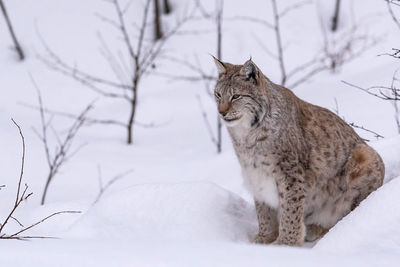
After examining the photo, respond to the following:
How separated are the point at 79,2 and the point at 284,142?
9165 mm

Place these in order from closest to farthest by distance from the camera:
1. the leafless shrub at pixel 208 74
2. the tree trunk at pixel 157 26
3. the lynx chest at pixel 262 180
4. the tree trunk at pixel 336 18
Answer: the lynx chest at pixel 262 180
the leafless shrub at pixel 208 74
the tree trunk at pixel 157 26
the tree trunk at pixel 336 18

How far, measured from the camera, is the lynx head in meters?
3.66

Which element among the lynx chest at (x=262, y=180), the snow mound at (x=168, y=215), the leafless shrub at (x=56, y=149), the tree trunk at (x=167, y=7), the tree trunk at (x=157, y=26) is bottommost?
the leafless shrub at (x=56, y=149)

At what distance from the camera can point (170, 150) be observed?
782 centimetres

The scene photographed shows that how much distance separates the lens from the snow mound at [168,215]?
11.7 ft

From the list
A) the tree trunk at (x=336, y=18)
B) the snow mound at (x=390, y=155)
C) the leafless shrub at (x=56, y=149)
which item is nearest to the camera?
the snow mound at (x=390, y=155)

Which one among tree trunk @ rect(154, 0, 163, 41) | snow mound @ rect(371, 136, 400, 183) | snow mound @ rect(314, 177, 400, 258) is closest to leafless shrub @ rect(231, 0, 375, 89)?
tree trunk @ rect(154, 0, 163, 41)

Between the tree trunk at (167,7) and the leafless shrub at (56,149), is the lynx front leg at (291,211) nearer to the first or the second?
the leafless shrub at (56,149)

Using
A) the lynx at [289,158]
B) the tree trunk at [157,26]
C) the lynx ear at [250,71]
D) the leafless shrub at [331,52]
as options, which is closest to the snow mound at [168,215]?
the lynx at [289,158]

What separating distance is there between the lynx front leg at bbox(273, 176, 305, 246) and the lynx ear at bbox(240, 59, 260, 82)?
681 millimetres

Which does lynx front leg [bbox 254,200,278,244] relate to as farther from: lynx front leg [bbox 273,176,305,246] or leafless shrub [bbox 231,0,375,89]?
leafless shrub [bbox 231,0,375,89]

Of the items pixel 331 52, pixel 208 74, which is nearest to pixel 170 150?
pixel 208 74

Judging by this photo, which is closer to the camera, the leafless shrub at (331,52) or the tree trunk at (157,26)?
the leafless shrub at (331,52)

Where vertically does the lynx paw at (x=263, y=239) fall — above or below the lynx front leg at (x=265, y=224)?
below
